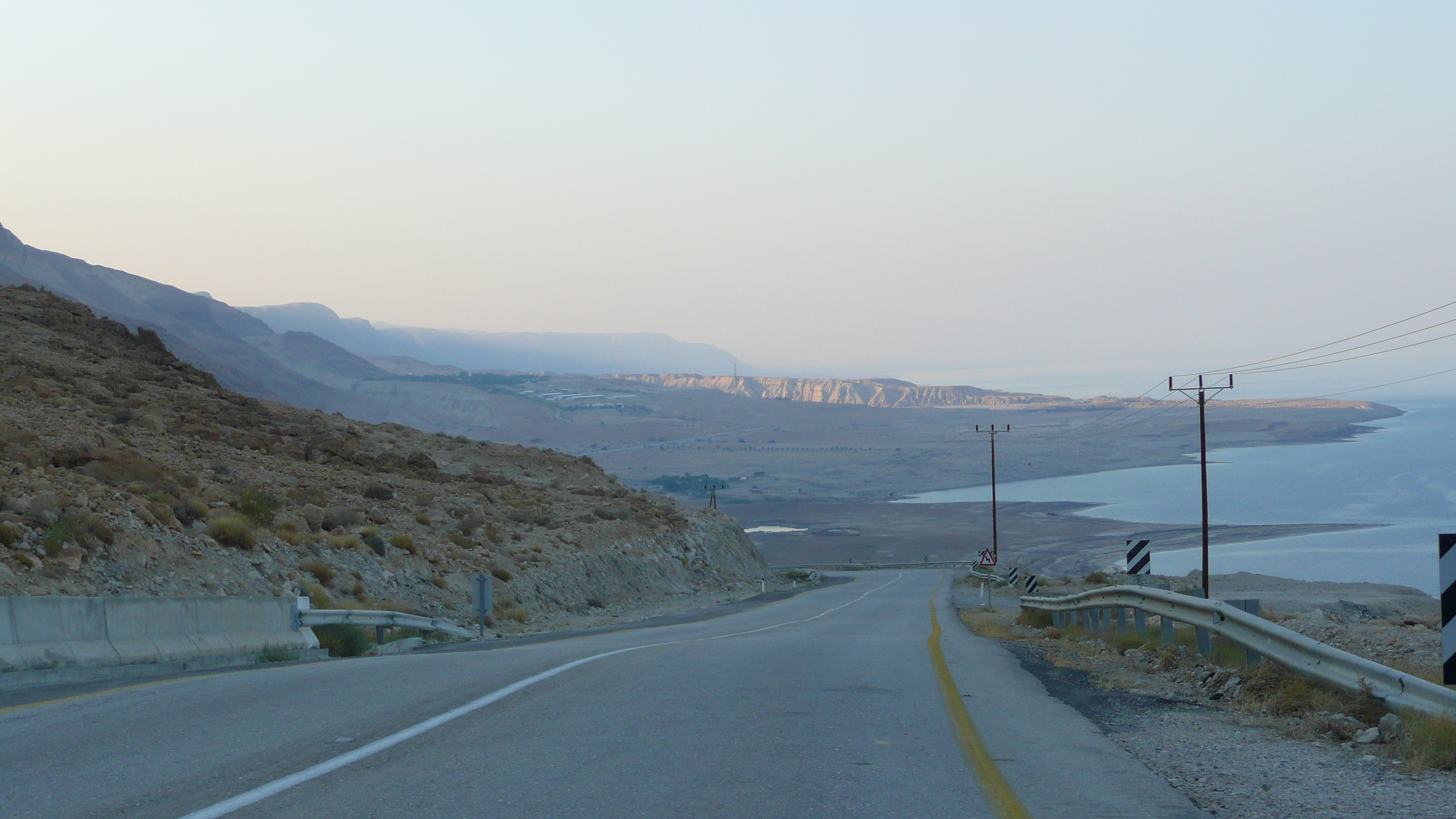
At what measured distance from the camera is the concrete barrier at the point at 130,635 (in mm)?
11328

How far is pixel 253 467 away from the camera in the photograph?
123ft

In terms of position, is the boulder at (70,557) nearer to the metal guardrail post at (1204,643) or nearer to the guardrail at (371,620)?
the guardrail at (371,620)

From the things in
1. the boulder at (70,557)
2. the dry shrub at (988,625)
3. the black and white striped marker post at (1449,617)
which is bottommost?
the dry shrub at (988,625)

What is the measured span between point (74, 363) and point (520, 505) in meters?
19.0

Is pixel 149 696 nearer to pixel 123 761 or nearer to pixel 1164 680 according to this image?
pixel 123 761

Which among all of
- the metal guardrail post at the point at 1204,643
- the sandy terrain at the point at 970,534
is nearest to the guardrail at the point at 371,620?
the metal guardrail post at the point at 1204,643

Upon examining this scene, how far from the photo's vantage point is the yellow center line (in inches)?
231

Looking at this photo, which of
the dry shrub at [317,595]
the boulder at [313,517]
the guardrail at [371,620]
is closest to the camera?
the guardrail at [371,620]

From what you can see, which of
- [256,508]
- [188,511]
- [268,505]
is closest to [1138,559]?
[188,511]

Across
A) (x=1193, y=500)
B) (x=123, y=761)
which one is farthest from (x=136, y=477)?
(x=1193, y=500)

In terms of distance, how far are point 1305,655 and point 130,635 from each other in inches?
491

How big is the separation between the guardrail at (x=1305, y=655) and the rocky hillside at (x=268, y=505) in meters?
18.4

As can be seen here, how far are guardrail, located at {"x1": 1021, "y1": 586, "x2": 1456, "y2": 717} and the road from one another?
1867 mm

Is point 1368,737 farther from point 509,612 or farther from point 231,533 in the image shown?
point 509,612
